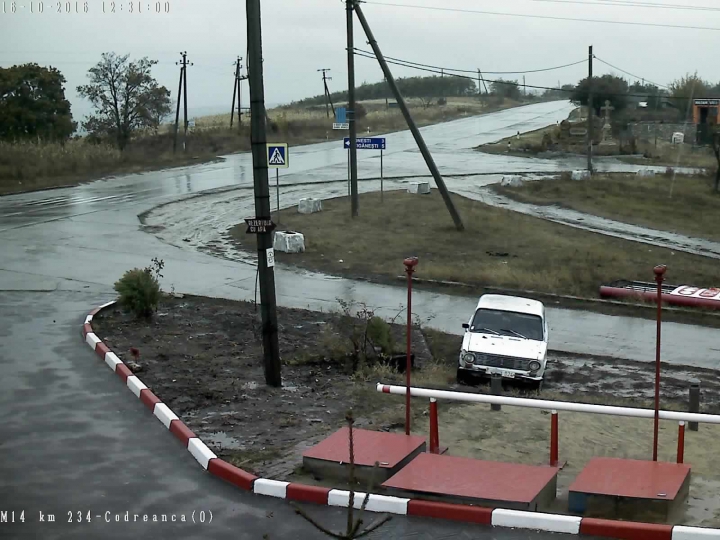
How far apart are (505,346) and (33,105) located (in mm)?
47054

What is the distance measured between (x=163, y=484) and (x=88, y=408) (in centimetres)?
270

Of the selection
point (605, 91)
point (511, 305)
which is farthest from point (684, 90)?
point (511, 305)

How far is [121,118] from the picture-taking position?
63.4 meters

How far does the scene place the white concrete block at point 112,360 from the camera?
12.4 metres

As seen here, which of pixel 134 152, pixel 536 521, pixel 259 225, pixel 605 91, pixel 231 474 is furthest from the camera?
pixel 605 91

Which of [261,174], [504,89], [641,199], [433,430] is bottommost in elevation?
[641,199]

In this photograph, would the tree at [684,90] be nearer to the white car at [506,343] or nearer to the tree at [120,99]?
the tree at [120,99]

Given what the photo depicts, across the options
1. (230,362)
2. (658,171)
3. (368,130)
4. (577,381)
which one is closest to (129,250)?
(230,362)

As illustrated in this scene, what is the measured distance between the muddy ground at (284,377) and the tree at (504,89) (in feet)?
408

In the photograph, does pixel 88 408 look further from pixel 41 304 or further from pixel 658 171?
pixel 658 171

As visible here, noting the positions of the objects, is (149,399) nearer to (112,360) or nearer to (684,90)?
(112,360)

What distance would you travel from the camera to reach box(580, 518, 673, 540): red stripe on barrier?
7.07 meters

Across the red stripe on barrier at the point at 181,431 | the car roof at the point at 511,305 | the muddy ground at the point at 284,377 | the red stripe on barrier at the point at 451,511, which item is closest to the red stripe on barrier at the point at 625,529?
the red stripe on barrier at the point at 451,511

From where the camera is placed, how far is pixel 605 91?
262ft
